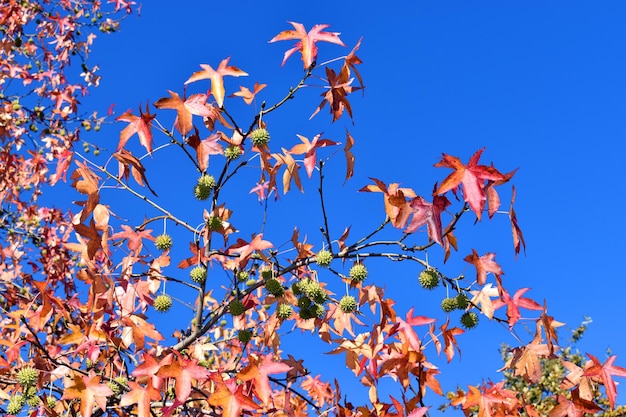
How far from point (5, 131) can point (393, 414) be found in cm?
542

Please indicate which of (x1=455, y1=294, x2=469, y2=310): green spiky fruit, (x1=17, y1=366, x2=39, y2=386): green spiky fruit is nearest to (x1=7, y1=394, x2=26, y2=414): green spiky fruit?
(x1=17, y1=366, x2=39, y2=386): green spiky fruit

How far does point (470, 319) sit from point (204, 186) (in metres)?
1.66

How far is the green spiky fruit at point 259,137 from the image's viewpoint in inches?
139

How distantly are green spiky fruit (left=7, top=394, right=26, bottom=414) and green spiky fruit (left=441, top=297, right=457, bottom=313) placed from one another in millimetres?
2542

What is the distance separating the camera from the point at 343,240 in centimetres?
353

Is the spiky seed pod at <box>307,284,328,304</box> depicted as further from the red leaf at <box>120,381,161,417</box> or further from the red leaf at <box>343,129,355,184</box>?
the red leaf at <box>120,381,161,417</box>

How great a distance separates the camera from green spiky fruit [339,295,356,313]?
3719mm

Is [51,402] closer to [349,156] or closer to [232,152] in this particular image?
[232,152]

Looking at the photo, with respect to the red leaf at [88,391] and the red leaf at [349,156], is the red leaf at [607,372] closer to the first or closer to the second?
the red leaf at [349,156]

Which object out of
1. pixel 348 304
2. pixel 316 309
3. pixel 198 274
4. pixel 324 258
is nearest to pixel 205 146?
pixel 198 274

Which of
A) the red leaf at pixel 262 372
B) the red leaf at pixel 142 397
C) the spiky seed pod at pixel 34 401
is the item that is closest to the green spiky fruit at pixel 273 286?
the red leaf at pixel 262 372

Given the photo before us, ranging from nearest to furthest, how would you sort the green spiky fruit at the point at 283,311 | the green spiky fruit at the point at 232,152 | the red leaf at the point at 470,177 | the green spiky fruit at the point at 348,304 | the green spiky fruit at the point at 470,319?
the red leaf at the point at 470,177 < the green spiky fruit at the point at 232,152 < the green spiky fruit at the point at 470,319 < the green spiky fruit at the point at 348,304 < the green spiky fruit at the point at 283,311

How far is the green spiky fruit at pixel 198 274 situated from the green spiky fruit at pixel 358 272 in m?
0.82

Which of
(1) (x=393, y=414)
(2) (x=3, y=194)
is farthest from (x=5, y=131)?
(1) (x=393, y=414)
